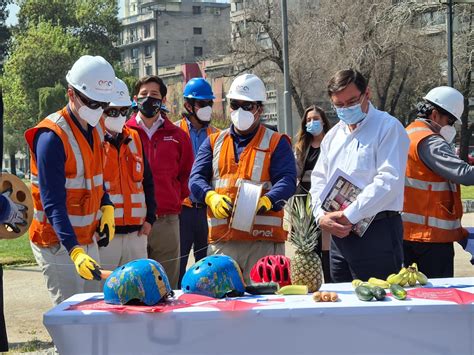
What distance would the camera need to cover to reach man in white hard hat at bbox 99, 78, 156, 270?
6.65m

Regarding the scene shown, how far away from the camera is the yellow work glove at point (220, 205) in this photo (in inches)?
241

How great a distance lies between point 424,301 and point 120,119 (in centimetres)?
302

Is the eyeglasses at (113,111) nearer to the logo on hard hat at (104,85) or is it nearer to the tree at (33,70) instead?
the logo on hard hat at (104,85)

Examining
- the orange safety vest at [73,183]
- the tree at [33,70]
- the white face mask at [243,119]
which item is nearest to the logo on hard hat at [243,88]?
the white face mask at [243,119]

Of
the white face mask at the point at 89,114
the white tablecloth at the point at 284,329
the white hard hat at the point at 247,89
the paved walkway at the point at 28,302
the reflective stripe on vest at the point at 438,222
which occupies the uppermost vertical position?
the white hard hat at the point at 247,89

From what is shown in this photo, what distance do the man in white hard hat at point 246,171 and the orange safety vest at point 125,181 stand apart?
0.49 m

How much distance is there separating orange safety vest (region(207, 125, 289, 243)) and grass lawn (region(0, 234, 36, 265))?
783 cm

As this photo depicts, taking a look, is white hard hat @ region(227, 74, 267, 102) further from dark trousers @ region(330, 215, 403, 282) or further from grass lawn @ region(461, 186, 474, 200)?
grass lawn @ region(461, 186, 474, 200)

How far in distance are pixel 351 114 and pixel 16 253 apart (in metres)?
10.7

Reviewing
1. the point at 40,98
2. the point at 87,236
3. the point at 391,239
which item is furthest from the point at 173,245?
the point at 40,98

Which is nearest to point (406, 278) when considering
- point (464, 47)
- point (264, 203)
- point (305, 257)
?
point (305, 257)

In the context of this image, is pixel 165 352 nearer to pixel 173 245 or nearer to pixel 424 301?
pixel 424 301

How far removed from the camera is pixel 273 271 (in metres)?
5.25

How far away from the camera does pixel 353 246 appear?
18.0 ft
